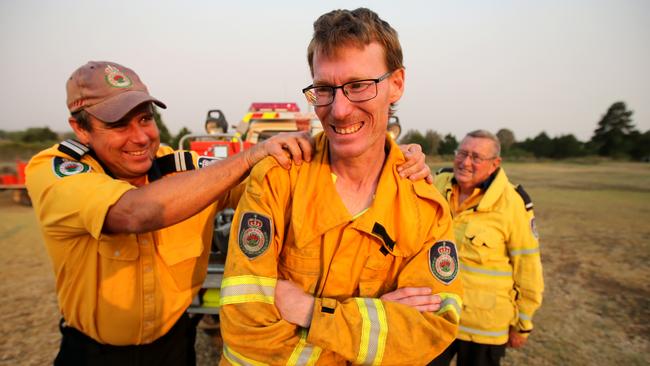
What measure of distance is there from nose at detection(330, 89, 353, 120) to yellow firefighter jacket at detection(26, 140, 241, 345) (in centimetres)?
108

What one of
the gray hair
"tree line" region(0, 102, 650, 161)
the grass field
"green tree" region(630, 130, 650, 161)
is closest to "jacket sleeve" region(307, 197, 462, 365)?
the gray hair

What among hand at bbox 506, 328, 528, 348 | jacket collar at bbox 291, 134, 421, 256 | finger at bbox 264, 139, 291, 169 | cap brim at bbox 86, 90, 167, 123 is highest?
cap brim at bbox 86, 90, 167, 123

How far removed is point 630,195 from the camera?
15.2 m

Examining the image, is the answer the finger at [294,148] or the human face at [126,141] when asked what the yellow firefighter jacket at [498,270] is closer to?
the finger at [294,148]

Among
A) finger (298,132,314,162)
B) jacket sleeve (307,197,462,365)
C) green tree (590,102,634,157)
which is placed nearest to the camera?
jacket sleeve (307,197,462,365)

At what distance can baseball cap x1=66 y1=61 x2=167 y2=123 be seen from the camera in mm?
1745

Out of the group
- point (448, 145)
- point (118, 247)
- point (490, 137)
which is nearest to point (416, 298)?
point (118, 247)

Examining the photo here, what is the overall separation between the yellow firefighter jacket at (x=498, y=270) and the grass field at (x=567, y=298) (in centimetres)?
119

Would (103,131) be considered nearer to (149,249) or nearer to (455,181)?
(149,249)

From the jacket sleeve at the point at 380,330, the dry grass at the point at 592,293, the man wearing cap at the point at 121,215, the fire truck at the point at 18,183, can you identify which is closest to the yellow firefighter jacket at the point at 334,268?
the jacket sleeve at the point at 380,330

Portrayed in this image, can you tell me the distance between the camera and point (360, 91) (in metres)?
1.54

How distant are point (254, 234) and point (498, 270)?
237cm

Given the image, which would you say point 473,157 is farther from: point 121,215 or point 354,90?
point 121,215

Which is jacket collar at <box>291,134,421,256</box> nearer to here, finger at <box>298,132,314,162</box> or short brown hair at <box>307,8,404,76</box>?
finger at <box>298,132,314,162</box>
